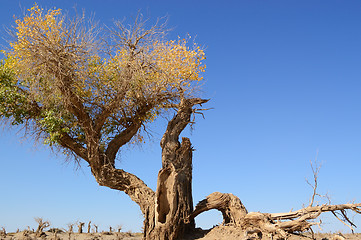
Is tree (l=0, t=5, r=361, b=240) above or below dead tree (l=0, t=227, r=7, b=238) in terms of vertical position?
above

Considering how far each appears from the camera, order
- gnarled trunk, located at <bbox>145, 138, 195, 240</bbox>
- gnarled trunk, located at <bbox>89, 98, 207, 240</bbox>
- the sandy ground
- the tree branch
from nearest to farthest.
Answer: the sandy ground → gnarled trunk, located at <bbox>145, 138, 195, 240</bbox> → gnarled trunk, located at <bbox>89, 98, 207, 240</bbox> → the tree branch

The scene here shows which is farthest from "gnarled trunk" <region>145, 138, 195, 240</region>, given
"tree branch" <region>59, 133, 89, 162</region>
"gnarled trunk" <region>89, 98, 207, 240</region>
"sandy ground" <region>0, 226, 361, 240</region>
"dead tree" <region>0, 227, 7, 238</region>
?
"dead tree" <region>0, 227, 7, 238</region>

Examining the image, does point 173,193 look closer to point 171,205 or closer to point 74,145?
point 171,205

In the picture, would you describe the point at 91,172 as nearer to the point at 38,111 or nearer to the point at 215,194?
the point at 38,111

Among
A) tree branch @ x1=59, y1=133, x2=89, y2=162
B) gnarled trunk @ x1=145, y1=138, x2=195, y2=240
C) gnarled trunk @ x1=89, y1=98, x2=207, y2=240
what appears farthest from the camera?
tree branch @ x1=59, y1=133, x2=89, y2=162

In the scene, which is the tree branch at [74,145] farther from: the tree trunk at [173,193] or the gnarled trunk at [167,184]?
the tree trunk at [173,193]

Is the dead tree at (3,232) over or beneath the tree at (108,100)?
beneath

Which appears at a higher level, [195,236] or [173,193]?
[173,193]

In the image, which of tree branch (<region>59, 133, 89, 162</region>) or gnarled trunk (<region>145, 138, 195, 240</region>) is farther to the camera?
tree branch (<region>59, 133, 89, 162</region>)

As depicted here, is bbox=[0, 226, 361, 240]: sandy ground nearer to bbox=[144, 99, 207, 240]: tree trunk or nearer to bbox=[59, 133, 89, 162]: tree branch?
bbox=[144, 99, 207, 240]: tree trunk

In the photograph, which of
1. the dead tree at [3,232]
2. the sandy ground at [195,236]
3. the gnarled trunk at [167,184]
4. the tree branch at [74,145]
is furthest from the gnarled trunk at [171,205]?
the dead tree at [3,232]

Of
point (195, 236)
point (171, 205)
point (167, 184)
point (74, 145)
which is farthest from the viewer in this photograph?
point (74, 145)

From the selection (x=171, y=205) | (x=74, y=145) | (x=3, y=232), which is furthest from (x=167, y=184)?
(x=3, y=232)

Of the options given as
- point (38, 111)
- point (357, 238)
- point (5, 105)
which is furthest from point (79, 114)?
point (357, 238)
